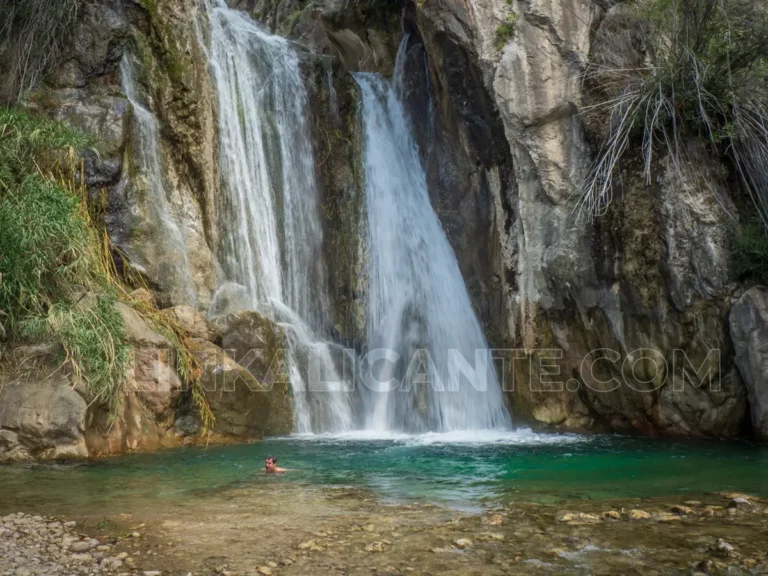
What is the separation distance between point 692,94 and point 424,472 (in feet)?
24.6

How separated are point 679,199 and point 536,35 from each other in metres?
3.99

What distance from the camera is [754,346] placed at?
10.7 metres

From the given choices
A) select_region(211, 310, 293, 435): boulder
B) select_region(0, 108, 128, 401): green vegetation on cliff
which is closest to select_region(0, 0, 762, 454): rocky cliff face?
select_region(211, 310, 293, 435): boulder

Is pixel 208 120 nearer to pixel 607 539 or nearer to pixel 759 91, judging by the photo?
pixel 759 91

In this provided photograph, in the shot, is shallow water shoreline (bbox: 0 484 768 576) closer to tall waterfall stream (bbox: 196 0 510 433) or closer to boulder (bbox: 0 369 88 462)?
boulder (bbox: 0 369 88 462)

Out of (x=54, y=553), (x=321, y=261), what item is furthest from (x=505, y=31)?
(x=54, y=553)

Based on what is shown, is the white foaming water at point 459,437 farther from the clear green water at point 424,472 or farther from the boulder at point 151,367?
the boulder at point 151,367

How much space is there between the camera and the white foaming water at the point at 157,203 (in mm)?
12484

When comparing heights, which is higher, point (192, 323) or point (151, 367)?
point (192, 323)

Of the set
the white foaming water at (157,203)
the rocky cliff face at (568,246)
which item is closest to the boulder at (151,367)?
the white foaming water at (157,203)

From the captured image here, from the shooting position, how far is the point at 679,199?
11609 millimetres

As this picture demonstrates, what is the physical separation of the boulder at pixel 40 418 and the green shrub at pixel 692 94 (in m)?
8.35

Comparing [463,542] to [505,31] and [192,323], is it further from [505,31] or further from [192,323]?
[505,31]

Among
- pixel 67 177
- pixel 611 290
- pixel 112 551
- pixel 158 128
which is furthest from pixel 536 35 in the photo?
pixel 112 551
